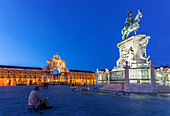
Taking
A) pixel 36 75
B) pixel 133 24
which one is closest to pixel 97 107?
pixel 133 24

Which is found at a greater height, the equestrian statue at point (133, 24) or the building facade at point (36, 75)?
the equestrian statue at point (133, 24)

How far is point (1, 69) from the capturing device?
61.9 m

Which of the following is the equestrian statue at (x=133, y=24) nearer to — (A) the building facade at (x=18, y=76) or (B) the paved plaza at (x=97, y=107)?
(B) the paved plaza at (x=97, y=107)

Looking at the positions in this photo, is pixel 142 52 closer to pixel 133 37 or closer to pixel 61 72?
pixel 133 37

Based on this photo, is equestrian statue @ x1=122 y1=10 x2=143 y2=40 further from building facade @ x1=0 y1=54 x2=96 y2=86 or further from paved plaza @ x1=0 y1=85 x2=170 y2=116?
building facade @ x1=0 y1=54 x2=96 y2=86

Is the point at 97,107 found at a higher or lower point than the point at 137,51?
lower

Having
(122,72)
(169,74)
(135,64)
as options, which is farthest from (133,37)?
(169,74)

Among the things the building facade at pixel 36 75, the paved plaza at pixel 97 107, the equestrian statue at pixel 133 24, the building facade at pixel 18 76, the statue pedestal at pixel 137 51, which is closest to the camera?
the paved plaza at pixel 97 107

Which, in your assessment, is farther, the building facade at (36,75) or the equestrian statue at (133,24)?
the building facade at (36,75)

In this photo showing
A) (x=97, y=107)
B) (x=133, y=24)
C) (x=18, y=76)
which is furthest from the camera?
(x=18, y=76)

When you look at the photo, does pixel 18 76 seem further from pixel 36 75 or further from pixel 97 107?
pixel 97 107

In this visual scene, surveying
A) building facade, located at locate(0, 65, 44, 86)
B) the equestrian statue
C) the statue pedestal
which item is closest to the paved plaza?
the statue pedestal

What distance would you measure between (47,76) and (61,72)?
8.97 metres

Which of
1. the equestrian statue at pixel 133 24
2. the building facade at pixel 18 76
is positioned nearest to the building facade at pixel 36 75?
the building facade at pixel 18 76
